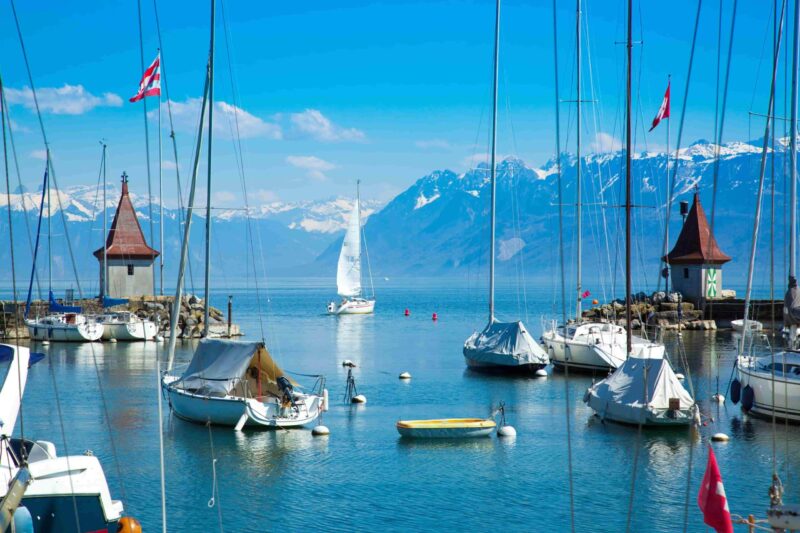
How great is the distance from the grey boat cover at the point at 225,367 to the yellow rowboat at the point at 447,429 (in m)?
5.04

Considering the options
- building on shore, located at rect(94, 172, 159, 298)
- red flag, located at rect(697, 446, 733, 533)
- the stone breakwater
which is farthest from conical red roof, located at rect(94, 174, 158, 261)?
red flag, located at rect(697, 446, 733, 533)

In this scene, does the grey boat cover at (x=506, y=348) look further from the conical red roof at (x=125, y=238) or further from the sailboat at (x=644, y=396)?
the conical red roof at (x=125, y=238)

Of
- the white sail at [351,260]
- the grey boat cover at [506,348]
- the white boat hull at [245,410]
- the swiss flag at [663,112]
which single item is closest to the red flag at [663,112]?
the swiss flag at [663,112]

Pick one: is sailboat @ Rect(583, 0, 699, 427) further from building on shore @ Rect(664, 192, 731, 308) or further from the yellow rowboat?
building on shore @ Rect(664, 192, 731, 308)

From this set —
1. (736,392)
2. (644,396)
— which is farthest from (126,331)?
(644,396)

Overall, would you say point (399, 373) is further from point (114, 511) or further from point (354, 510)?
point (114, 511)

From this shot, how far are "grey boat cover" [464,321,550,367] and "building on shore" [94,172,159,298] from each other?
126 feet

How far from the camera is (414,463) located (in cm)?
2878

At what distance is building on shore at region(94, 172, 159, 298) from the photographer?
80188 mm

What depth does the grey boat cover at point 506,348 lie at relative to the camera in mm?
47594

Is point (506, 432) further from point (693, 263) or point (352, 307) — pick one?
point (352, 307)

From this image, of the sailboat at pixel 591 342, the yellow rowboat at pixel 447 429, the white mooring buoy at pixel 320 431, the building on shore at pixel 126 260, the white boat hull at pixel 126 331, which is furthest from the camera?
the building on shore at pixel 126 260

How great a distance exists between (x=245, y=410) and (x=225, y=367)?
71.2 inches

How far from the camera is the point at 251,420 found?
106ft
